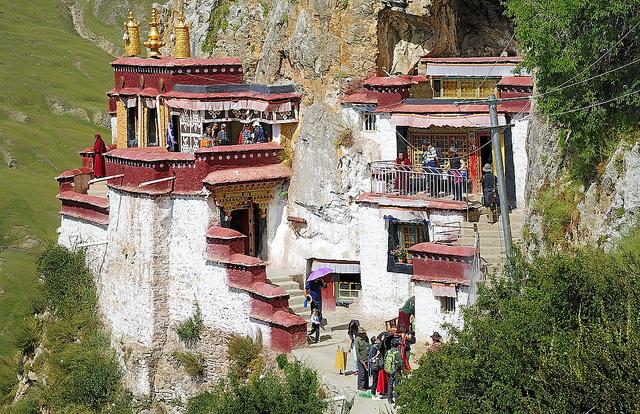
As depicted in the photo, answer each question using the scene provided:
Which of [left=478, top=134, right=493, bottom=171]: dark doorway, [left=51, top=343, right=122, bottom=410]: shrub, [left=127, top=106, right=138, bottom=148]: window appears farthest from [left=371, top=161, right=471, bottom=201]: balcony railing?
[left=127, top=106, right=138, bottom=148]: window

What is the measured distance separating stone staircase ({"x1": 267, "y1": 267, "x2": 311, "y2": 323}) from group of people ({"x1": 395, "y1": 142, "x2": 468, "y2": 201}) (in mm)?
4603

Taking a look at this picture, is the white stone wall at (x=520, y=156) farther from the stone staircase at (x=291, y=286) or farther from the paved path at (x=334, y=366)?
the stone staircase at (x=291, y=286)

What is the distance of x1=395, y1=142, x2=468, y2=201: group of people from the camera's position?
114ft

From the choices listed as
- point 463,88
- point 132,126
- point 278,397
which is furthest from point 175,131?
point 278,397

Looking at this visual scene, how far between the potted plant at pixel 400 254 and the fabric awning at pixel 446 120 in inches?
146

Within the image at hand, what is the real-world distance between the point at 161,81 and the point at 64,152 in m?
40.0

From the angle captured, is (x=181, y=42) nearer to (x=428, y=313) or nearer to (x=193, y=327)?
(x=193, y=327)

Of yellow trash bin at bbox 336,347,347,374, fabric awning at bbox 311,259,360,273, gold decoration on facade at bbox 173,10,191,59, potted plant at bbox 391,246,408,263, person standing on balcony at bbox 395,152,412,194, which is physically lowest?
yellow trash bin at bbox 336,347,347,374

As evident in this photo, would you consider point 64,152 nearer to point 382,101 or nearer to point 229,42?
point 229,42

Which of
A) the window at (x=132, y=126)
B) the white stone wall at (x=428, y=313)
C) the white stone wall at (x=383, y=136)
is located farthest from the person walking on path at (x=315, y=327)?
the window at (x=132, y=126)

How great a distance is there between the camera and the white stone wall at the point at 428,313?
31.7 m

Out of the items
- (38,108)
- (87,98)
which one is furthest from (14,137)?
(87,98)

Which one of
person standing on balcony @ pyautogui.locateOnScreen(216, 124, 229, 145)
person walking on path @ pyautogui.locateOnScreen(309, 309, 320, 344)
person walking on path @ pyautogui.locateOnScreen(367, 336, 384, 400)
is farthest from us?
person standing on balcony @ pyautogui.locateOnScreen(216, 124, 229, 145)

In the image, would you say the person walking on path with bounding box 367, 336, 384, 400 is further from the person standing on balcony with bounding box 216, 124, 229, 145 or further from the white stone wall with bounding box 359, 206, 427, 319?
the person standing on balcony with bounding box 216, 124, 229, 145
